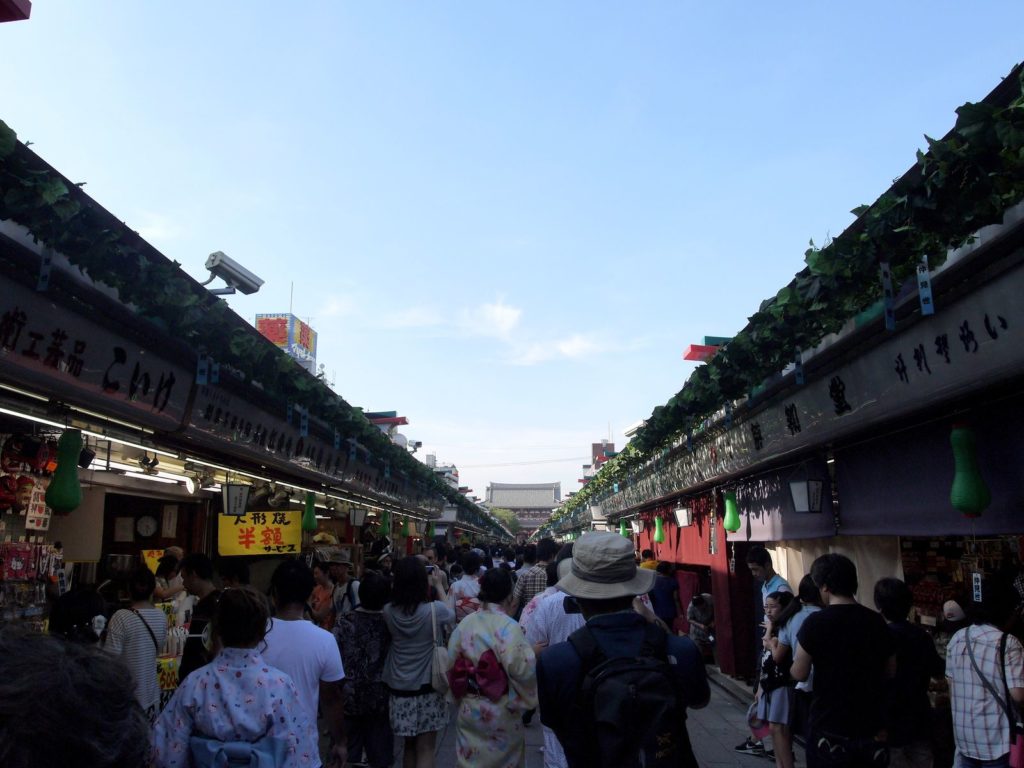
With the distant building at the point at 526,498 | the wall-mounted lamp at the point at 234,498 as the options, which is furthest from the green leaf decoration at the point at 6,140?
the distant building at the point at 526,498

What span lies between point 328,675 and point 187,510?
1024 centimetres

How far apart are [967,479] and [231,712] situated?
4.33m

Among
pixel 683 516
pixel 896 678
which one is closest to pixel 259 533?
pixel 683 516

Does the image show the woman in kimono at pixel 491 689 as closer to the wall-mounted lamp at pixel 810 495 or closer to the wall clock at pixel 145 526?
the wall-mounted lamp at pixel 810 495

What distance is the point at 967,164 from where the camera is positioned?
363cm

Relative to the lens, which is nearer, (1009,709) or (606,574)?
(606,574)

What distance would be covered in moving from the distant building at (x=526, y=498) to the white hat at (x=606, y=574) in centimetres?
11033

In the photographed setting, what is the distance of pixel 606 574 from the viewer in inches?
120

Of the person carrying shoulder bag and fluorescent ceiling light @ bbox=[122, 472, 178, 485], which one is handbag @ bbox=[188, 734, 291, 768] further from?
fluorescent ceiling light @ bbox=[122, 472, 178, 485]

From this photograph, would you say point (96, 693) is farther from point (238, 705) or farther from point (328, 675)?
point (328, 675)

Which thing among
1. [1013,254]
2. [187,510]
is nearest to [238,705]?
[1013,254]

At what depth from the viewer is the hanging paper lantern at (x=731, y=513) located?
34.0 feet

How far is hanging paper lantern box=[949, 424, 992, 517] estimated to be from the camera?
183 inches

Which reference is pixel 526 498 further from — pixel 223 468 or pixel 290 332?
pixel 223 468
